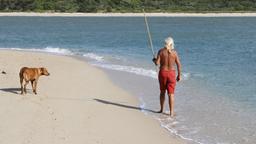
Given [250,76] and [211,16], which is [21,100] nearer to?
[250,76]

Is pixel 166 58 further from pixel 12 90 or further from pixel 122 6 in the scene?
pixel 122 6

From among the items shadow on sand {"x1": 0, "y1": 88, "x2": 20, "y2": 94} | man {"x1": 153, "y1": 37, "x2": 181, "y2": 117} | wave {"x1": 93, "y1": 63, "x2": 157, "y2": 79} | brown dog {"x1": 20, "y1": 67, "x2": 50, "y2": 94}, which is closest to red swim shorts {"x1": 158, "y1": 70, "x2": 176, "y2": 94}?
man {"x1": 153, "y1": 37, "x2": 181, "y2": 117}

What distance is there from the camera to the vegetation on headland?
88.9 m

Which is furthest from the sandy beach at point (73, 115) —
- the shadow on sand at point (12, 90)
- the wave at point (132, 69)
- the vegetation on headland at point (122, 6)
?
the vegetation on headland at point (122, 6)

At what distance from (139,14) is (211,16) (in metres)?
10.0

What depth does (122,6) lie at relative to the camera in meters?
91.4

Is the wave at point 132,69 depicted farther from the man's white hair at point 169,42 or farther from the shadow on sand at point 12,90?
the man's white hair at point 169,42

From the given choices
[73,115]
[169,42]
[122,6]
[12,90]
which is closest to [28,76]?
[12,90]

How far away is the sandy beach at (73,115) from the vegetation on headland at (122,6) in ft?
238

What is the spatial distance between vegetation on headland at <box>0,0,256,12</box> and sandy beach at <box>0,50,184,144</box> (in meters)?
72.4

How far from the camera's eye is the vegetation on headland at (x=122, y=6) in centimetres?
8888

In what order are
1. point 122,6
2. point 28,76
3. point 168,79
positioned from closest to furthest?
point 168,79
point 28,76
point 122,6

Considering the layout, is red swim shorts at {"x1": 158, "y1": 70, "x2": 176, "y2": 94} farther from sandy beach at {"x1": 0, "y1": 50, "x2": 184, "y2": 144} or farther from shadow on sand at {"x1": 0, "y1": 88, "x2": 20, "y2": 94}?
shadow on sand at {"x1": 0, "y1": 88, "x2": 20, "y2": 94}

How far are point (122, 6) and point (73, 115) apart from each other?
80621mm
